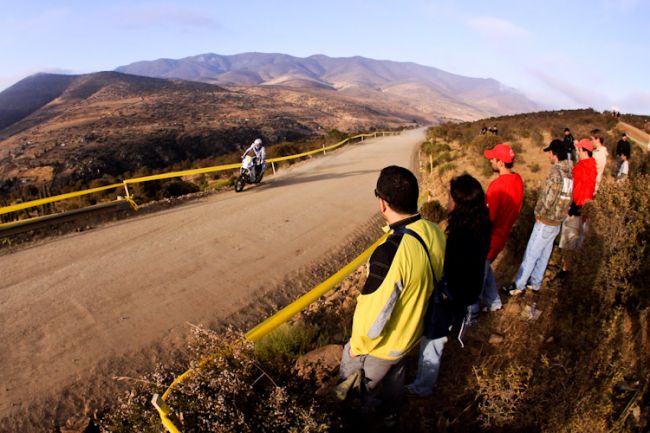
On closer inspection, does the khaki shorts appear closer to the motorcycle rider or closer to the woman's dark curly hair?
the woman's dark curly hair

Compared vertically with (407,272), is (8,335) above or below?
below

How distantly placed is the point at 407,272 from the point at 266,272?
4.25 m

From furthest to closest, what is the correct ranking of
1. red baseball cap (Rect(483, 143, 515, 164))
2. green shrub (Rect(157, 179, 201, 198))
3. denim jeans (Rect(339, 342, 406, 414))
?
green shrub (Rect(157, 179, 201, 198)) < red baseball cap (Rect(483, 143, 515, 164)) < denim jeans (Rect(339, 342, 406, 414))

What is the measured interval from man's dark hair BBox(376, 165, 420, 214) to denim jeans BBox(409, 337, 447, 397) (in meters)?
1.25

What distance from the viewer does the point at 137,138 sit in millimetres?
42688

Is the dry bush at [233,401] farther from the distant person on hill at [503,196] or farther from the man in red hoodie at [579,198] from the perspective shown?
the man in red hoodie at [579,198]

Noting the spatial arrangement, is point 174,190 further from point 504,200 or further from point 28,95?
point 28,95

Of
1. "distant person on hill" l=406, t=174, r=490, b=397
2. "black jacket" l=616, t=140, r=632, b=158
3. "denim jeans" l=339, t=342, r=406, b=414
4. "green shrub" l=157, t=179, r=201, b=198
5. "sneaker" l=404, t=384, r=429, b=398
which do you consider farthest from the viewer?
"green shrub" l=157, t=179, r=201, b=198

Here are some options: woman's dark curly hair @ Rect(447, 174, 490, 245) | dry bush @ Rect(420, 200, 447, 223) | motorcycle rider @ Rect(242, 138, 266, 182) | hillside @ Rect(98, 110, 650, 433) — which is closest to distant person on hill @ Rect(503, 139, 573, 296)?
hillside @ Rect(98, 110, 650, 433)

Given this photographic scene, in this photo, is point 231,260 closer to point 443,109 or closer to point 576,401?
point 576,401

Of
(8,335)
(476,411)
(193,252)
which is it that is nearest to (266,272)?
(193,252)

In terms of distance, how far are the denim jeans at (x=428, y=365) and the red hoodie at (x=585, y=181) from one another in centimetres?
Answer: 413

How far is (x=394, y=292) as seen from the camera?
7.41 ft

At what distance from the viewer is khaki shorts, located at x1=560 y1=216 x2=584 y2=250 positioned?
5.67 m
